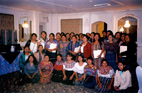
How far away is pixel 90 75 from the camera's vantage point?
4.44m

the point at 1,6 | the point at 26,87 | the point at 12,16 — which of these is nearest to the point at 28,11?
the point at 12,16

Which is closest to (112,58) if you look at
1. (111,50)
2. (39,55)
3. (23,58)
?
(111,50)

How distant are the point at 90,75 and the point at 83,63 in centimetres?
42

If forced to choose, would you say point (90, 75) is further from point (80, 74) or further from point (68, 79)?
point (68, 79)

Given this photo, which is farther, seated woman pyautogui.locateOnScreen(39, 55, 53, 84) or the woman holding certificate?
the woman holding certificate

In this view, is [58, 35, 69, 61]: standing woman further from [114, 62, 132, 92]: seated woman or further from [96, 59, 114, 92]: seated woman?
[114, 62, 132, 92]: seated woman

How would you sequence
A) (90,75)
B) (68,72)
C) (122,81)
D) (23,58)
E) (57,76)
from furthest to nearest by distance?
(23,58) → (57,76) → (68,72) → (90,75) → (122,81)

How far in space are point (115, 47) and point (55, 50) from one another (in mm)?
2009

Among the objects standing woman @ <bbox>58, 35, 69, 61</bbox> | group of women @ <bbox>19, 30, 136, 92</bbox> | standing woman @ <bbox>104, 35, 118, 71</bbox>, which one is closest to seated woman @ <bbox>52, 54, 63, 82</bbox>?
group of women @ <bbox>19, 30, 136, 92</bbox>

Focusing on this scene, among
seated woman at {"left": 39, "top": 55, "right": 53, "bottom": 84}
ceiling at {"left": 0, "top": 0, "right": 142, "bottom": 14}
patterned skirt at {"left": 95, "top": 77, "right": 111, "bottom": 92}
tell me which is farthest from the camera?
ceiling at {"left": 0, "top": 0, "right": 142, "bottom": 14}

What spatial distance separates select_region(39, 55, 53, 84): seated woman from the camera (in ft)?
15.5

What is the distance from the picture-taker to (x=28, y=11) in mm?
8602

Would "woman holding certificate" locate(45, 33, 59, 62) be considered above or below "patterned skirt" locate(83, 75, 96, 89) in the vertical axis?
above

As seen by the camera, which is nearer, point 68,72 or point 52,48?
point 68,72
